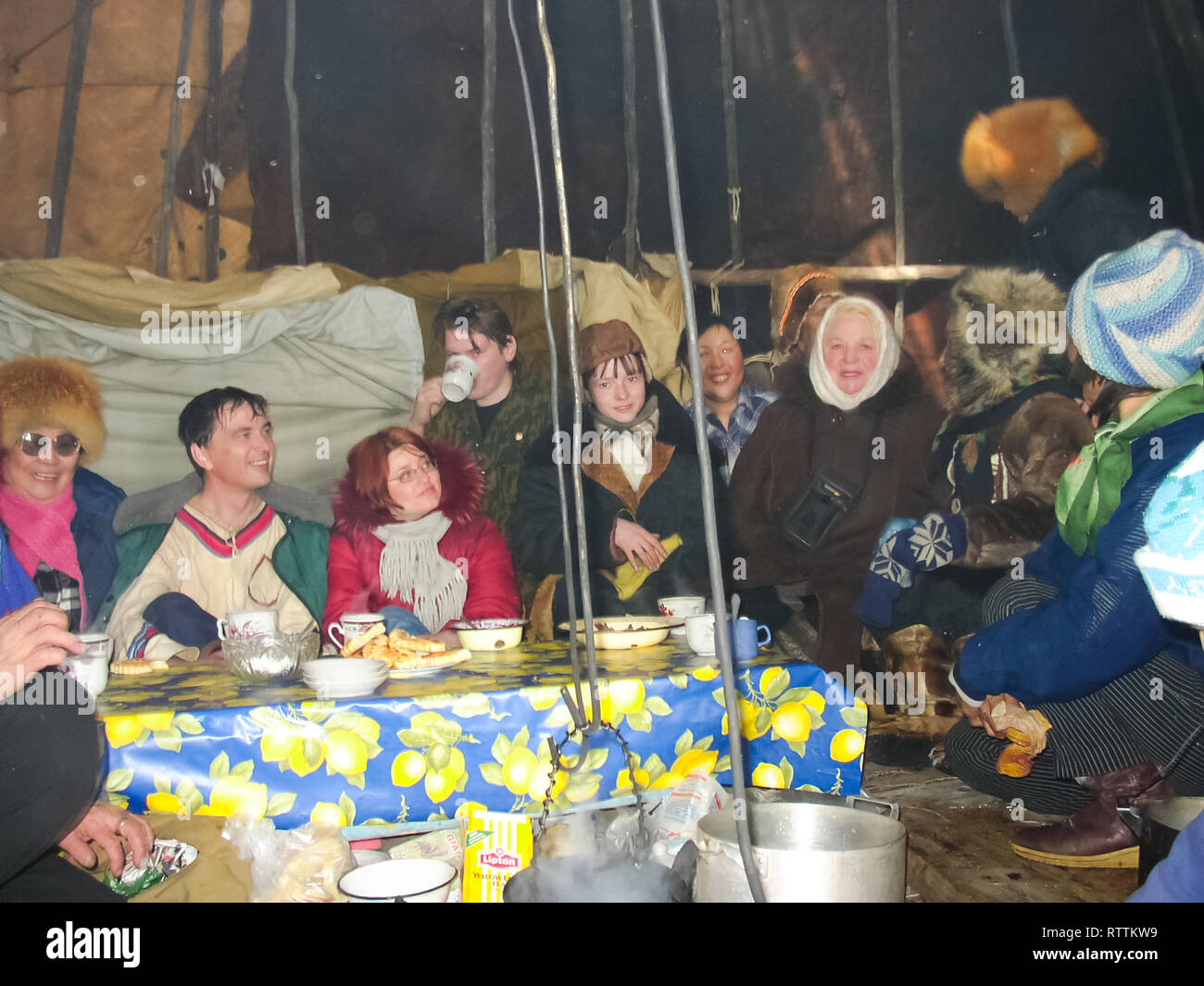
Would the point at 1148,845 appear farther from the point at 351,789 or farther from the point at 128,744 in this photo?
the point at 128,744

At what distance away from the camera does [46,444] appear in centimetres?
395

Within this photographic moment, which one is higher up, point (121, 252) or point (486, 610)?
point (121, 252)

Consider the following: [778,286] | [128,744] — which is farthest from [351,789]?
[778,286]

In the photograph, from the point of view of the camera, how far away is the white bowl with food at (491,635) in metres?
2.27

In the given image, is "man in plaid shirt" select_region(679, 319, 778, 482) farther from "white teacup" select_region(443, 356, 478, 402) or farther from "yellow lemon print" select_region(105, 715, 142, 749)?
"yellow lemon print" select_region(105, 715, 142, 749)

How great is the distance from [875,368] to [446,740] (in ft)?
12.3

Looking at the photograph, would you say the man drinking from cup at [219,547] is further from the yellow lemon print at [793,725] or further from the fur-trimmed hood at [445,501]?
the yellow lemon print at [793,725]

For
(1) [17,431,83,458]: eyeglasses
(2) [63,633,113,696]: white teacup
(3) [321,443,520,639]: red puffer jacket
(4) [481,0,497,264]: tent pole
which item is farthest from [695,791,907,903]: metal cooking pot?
(4) [481,0,497,264]: tent pole

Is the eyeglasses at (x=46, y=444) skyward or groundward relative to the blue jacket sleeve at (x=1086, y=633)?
skyward

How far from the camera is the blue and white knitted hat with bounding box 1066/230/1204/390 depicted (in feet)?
7.70

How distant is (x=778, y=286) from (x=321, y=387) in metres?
2.57

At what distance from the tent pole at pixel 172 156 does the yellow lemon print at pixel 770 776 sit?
12.7ft

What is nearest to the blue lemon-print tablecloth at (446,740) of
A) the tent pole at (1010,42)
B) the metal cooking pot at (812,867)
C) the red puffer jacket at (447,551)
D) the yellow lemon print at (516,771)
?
the yellow lemon print at (516,771)

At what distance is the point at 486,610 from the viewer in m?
3.34
